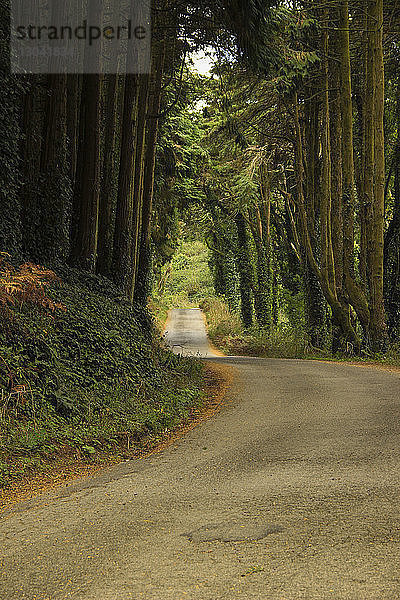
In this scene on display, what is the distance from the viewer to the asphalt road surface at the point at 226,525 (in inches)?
Result: 142

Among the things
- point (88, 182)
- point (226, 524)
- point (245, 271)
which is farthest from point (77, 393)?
point (245, 271)

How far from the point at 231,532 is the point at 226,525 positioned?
0.16 meters

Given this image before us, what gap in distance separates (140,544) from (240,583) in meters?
0.92

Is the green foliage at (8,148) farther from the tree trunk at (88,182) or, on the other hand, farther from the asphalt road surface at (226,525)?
the asphalt road surface at (226,525)

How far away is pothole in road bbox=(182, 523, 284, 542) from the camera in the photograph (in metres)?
4.27

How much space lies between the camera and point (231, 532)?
440 cm

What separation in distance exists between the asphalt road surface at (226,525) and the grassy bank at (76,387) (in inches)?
29.3

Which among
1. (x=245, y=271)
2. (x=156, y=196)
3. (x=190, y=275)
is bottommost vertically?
(x=245, y=271)

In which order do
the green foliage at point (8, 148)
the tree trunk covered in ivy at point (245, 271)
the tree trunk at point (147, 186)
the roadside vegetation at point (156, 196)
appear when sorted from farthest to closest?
the tree trunk covered in ivy at point (245, 271) → the tree trunk at point (147, 186) → the green foliage at point (8, 148) → the roadside vegetation at point (156, 196)

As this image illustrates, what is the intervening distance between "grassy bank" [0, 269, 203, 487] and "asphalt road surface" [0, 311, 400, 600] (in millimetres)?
745

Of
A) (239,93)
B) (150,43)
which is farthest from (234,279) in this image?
(150,43)

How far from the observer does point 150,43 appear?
53.0 ft

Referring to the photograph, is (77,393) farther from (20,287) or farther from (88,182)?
(88,182)

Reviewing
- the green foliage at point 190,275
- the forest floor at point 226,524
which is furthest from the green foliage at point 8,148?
the green foliage at point 190,275
